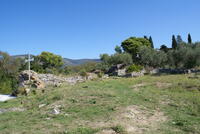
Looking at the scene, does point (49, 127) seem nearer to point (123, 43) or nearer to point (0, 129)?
point (0, 129)

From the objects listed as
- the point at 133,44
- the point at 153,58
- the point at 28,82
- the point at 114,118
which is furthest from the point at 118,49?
the point at 114,118

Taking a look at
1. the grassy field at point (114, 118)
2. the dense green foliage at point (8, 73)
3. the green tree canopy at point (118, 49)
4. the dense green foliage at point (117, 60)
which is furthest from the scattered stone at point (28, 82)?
the green tree canopy at point (118, 49)

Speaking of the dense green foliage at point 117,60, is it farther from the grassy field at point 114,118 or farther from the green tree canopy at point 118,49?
the grassy field at point 114,118

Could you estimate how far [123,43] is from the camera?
32.1 m

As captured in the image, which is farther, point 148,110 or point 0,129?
point 148,110

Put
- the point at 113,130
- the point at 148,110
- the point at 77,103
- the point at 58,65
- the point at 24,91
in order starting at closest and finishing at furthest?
the point at 113,130 < the point at 148,110 < the point at 77,103 < the point at 24,91 < the point at 58,65

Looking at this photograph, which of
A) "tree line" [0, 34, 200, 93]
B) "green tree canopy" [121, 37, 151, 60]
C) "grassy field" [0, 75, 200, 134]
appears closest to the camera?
"grassy field" [0, 75, 200, 134]

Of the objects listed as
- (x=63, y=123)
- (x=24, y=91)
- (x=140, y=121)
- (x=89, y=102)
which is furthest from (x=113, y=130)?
(x=24, y=91)

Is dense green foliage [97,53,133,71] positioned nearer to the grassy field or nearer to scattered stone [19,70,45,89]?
scattered stone [19,70,45,89]

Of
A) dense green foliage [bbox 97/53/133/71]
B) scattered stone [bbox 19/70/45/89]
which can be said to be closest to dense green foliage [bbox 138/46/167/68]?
dense green foliage [bbox 97/53/133/71]

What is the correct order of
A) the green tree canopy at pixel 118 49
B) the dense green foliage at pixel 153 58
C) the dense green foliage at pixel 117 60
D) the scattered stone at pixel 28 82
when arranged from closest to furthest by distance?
the scattered stone at pixel 28 82
the dense green foliage at pixel 153 58
the dense green foliage at pixel 117 60
the green tree canopy at pixel 118 49

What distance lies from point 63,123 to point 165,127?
226 centimetres

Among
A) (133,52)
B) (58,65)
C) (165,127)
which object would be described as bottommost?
(165,127)

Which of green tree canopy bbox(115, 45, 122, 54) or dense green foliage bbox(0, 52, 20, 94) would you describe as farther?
green tree canopy bbox(115, 45, 122, 54)
